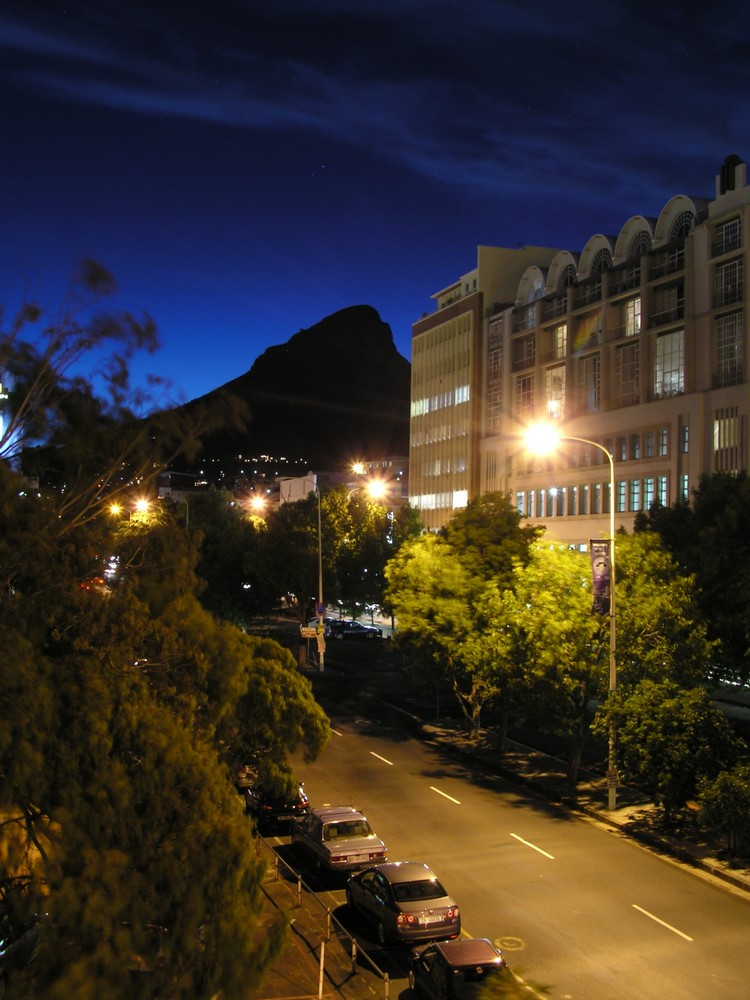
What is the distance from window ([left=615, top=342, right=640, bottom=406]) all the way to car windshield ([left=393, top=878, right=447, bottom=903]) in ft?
156

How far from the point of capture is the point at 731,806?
64.6 ft

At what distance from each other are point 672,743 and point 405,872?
8704 millimetres

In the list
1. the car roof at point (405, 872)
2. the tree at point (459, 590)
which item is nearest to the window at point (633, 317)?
the tree at point (459, 590)

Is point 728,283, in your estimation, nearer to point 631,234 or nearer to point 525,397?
point 631,234

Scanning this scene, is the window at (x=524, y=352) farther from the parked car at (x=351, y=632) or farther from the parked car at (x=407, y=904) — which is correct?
the parked car at (x=407, y=904)

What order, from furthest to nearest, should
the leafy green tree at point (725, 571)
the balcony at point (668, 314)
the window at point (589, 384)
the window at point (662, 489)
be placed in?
the window at point (589, 384), the balcony at point (668, 314), the window at point (662, 489), the leafy green tree at point (725, 571)

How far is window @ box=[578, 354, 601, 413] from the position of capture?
6291cm

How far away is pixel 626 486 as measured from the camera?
5847cm

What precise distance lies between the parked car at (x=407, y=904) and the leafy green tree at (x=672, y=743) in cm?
811

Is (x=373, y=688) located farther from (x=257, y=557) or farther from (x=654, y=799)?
(x=654, y=799)

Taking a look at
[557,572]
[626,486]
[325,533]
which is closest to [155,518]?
[557,572]

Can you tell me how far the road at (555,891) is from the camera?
14266 mm

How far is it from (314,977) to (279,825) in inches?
365

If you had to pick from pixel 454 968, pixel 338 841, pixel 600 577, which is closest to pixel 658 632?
pixel 600 577
